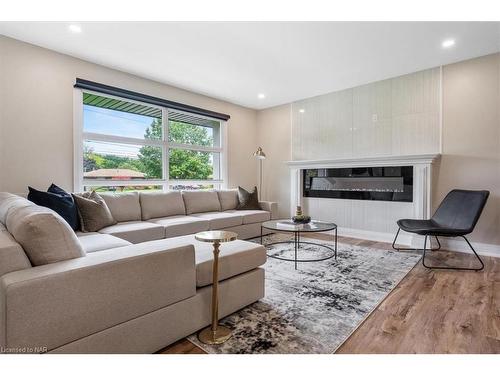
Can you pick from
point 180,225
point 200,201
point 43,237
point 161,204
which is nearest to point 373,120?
point 200,201

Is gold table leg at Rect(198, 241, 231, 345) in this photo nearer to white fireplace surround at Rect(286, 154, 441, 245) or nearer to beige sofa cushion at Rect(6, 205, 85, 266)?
beige sofa cushion at Rect(6, 205, 85, 266)

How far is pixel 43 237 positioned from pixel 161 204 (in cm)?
241

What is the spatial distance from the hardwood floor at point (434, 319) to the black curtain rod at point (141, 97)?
3.34 meters

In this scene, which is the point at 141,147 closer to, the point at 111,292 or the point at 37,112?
the point at 37,112

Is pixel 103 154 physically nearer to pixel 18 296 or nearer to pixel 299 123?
pixel 18 296

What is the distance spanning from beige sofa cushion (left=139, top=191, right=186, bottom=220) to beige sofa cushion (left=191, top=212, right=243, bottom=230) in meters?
0.29

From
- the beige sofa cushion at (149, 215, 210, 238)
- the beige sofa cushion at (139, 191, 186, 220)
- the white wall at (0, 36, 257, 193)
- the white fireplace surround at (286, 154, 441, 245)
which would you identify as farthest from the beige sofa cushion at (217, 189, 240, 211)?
the white wall at (0, 36, 257, 193)

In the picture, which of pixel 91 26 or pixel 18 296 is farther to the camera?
pixel 91 26

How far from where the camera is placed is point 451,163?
360 centimetres

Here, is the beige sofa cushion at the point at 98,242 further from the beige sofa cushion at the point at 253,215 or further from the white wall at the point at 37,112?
the beige sofa cushion at the point at 253,215

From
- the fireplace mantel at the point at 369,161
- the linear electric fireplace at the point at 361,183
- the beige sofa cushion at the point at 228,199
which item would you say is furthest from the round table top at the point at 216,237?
the linear electric fireplace at the point at 361,183

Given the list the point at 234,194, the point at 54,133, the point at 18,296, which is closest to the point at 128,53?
the point at 54,133

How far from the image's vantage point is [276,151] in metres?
5.61
